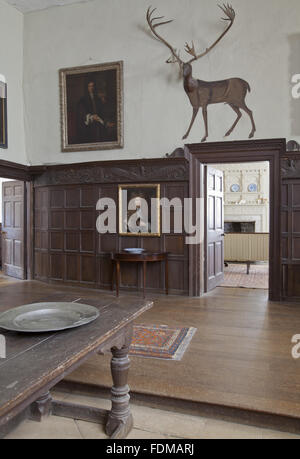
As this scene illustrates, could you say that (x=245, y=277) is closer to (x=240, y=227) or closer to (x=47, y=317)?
(x=240, y=227)

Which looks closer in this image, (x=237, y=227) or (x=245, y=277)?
(x=245, y=277)

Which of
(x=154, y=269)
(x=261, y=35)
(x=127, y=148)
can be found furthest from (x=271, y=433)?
(x=261, y=35)

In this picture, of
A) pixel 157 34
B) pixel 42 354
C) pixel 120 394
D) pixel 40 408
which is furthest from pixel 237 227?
pixel 42 354

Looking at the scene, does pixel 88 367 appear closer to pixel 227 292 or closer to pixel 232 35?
pixel 227 292

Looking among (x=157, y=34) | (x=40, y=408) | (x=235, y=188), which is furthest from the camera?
(x=235, y=188)

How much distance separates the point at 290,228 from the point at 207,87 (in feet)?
9.99

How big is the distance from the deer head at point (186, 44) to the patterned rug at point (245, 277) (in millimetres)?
4655

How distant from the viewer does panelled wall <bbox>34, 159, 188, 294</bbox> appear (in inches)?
286

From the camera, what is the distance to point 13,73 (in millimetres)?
8117

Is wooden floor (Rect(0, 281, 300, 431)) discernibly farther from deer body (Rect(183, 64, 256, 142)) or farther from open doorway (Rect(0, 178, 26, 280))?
open doorway (Rect(0, 178, 26, 280))

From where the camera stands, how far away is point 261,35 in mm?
6703

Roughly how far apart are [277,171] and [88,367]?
188 inches

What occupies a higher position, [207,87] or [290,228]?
[207,87]

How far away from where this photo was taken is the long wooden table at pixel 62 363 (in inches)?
63.7
